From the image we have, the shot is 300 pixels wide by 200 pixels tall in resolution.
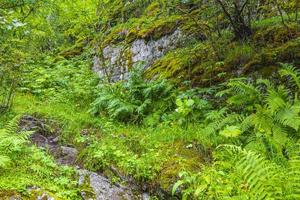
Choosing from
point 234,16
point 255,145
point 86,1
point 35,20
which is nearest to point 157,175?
Answer: point 255,145

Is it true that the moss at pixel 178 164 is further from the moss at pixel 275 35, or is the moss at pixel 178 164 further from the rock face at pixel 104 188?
the moss at pixel 275 35

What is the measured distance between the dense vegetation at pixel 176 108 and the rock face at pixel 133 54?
0.12 m

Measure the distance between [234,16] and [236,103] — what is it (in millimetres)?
2787

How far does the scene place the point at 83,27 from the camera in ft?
35.9

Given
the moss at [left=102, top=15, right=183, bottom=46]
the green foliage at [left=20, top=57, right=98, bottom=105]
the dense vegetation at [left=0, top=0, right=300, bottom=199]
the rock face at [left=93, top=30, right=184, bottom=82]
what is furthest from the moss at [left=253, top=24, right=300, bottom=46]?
the green foliage at [left=20, top=57, right=98, bottom=105]

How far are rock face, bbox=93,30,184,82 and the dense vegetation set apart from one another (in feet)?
0.39

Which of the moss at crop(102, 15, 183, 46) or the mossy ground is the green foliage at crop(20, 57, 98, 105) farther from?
the mossy ground

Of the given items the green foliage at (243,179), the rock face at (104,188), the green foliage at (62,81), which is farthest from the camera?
the green foliage at (62,81)

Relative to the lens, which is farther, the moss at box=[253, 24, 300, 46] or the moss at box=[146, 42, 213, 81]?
the moss at box=[146, 42, 213, 81]

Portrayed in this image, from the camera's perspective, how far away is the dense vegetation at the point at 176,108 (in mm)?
4402

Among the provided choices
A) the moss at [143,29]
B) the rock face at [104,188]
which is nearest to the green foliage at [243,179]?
the rock face at [104,188]

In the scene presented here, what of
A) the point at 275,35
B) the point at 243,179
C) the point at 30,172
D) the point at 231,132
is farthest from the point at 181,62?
the point at 243,179

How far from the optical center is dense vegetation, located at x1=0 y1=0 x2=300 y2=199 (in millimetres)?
4402

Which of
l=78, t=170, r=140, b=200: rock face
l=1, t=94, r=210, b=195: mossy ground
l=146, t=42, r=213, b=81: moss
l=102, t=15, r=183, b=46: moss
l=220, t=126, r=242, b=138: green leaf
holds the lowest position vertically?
l=78, t=170, r=140, b=200: rock face
